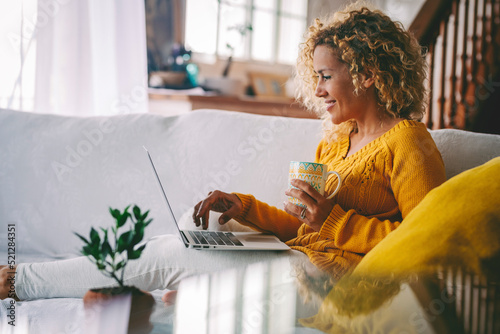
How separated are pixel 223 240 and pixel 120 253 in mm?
468

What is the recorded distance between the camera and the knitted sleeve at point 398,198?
1019mm

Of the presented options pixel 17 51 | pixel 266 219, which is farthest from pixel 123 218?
pixel 17 51

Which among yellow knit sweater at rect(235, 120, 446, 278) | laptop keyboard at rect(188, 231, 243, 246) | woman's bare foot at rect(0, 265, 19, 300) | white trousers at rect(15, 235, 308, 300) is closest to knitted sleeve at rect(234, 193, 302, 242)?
yellow knit sweater at rect(235, 120, 446, 278)

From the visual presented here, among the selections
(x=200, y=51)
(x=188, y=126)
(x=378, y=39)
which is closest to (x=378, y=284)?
(x=378, y=39)

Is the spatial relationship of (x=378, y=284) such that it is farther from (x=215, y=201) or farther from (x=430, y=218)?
(x=215, y=201)

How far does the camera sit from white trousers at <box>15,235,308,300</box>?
3.14ft

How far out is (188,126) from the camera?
1.62m

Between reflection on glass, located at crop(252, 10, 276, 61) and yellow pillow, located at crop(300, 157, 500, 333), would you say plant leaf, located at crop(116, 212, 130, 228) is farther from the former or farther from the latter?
reflection on glass, located at crop(252, 10, 276, 61)

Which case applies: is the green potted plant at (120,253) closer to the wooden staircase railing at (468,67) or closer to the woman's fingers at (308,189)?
the woman's fingers at (308,189)

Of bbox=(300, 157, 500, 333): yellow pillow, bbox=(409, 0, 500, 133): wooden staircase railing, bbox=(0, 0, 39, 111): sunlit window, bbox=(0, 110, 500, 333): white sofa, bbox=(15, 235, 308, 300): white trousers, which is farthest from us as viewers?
bbox=(409, 0, 500, 133): wooden staircase railing

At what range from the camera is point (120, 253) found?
0.60m

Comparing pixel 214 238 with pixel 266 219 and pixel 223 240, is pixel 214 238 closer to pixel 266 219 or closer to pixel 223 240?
pixel 223 240

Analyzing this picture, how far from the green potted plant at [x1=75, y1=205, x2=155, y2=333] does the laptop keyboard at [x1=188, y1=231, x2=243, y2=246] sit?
375mm

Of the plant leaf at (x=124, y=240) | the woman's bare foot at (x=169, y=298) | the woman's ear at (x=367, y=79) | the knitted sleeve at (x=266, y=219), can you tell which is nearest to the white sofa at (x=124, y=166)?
the knitted sleeve at (x=266, y=219)
